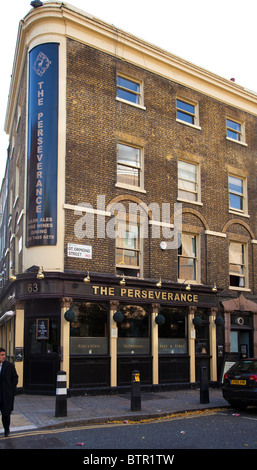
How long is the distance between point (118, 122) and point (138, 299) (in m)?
6.38

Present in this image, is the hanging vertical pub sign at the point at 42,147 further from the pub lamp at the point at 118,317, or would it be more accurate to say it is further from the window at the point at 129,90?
the pub lamp at the point at 118,317

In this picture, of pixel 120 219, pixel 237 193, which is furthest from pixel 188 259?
pixel 237 193

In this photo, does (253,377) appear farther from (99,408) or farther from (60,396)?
(60,396)

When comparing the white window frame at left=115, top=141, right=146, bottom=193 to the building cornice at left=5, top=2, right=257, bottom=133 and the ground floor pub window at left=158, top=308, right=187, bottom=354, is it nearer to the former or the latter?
the building cornice at left=5, top=2, right=257, bottom=133

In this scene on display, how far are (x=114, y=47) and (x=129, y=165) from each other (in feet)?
14.4

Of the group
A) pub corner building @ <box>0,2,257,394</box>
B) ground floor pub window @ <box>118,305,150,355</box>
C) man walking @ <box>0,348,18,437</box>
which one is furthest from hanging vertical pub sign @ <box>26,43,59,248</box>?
man walking @ <box>0,348,18,437</box>

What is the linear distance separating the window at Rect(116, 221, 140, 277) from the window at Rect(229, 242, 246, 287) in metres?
5.00

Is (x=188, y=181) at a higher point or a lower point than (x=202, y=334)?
higher

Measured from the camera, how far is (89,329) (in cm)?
1458

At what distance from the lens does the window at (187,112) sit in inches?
739

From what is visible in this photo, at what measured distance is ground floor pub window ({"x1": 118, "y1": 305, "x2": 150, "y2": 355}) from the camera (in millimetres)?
15359

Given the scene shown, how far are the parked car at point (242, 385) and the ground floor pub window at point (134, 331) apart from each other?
430 cm
